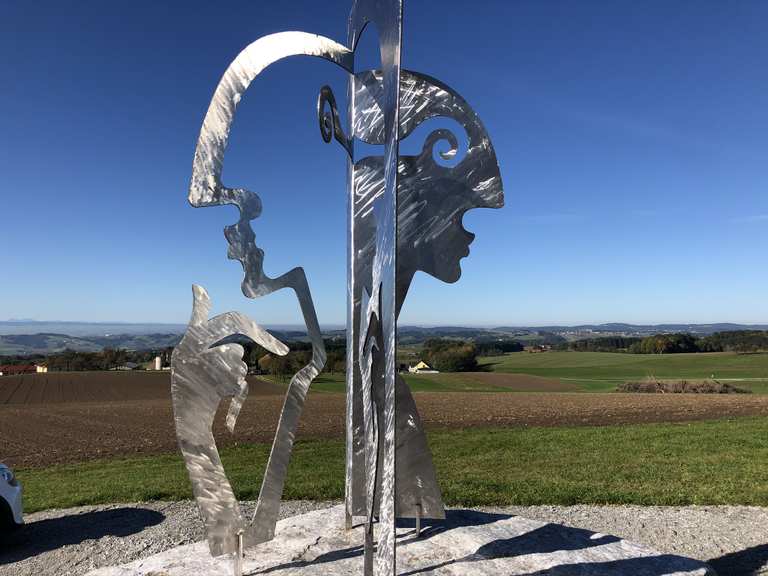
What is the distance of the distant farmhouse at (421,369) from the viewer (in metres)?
52.1

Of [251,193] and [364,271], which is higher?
[251,193]

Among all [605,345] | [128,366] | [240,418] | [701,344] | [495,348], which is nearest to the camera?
[240,418]

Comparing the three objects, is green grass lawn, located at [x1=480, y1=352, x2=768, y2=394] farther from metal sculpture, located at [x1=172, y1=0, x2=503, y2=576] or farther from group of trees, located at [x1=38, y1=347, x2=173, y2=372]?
metal sculpture, located at [x1=172, y1=0, x2=503, y2=576]

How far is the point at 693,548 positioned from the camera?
6656 mm

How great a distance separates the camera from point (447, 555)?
17.8 feet

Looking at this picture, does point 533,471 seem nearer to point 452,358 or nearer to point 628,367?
point 452,358

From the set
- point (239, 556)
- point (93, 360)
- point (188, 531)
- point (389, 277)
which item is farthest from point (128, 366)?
point (389, 277)

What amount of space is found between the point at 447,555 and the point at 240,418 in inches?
686

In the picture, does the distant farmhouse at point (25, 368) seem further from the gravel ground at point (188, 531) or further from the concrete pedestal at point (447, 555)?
the concrete pedestal at point (447, 555)

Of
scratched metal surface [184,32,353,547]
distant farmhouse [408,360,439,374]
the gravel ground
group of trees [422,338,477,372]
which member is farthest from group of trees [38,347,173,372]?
scratched metal surface [184,32,353,547]

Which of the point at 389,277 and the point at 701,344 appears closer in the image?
the point at 389,277

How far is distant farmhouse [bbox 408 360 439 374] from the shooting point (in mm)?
52119

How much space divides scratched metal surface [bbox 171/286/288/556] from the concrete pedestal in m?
0.53

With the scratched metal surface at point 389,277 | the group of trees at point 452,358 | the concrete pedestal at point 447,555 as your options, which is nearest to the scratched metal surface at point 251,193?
the concrete pedestal at point 447,555
